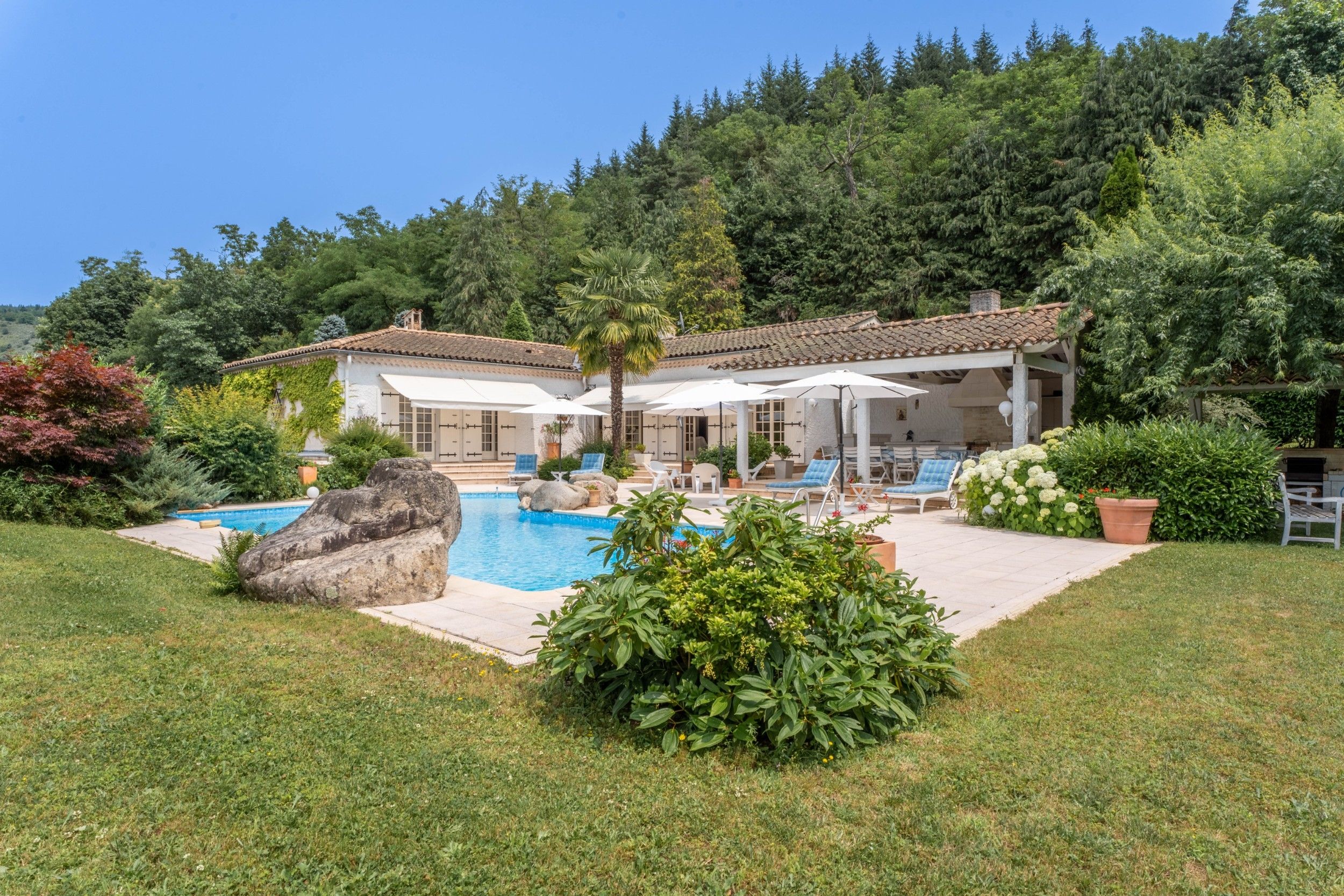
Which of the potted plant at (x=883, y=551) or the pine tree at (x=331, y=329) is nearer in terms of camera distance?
the potted plant at (x=883, y=551)

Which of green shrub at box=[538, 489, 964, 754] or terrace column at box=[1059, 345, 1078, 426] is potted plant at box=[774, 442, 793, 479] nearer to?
terrace column at box=[1059, 345, 1078, 426]

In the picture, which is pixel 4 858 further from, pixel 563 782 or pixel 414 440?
pixel 414 440

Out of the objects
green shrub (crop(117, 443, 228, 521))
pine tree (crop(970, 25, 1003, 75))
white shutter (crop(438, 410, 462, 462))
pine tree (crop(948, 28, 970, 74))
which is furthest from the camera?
pine tree (crop(970, 25, 1003, 75))

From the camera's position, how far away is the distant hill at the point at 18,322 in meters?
60.5

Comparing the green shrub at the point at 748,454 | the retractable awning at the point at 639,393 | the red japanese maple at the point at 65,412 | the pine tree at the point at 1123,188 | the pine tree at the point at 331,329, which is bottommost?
the green shrub at the point at 748,454

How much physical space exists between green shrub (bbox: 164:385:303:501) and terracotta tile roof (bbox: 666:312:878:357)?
13.7 metres

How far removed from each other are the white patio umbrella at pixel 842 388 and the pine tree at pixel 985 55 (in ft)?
151

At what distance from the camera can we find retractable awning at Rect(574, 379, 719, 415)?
25875 mm

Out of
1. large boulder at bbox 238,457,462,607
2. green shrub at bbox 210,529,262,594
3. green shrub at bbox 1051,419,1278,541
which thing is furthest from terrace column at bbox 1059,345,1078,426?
green shrub at bbox 210,529,262,594

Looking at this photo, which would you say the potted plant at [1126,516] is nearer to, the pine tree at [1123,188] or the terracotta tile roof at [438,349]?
the pine tree at [1123,188]

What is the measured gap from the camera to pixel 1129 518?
10.6 m

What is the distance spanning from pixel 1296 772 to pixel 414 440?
26.7m

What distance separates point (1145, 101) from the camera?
3247 cm

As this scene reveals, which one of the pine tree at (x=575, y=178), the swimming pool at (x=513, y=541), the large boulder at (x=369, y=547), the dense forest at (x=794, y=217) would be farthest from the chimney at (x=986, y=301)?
the pine tree at (x=575, y=178)
